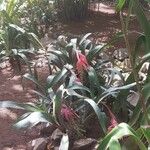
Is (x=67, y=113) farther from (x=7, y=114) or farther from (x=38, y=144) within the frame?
(x=7, y=114)

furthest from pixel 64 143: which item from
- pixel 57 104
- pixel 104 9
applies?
pixel 104 9

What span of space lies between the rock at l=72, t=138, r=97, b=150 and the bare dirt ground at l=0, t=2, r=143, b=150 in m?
0.49

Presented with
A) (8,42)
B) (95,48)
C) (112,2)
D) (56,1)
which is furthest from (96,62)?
(112,2)

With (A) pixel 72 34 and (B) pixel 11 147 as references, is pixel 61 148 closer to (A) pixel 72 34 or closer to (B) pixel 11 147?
(B) pixel 11 147

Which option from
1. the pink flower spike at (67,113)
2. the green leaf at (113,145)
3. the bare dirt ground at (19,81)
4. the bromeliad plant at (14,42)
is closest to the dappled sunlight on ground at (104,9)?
the bare dirt ground at (19,81)

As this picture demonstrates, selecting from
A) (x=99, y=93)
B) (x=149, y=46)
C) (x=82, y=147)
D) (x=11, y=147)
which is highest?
(x=149, y=46)

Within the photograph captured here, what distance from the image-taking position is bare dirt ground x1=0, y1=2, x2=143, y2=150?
10.5ft

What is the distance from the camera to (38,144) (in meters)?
2.95

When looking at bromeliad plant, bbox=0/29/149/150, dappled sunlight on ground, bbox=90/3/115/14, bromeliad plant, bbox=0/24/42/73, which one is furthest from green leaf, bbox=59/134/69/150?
dappled sunlight on ground, bbox=90/3/115/14

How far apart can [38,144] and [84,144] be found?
366 mm

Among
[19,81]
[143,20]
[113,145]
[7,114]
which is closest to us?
[113,145]

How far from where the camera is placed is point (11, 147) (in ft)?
10.1

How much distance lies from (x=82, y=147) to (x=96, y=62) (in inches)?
43.2

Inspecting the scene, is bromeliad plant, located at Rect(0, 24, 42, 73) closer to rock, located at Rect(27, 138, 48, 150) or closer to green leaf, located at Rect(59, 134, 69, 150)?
rock, located at Rect(27, 138, 48, 150)
